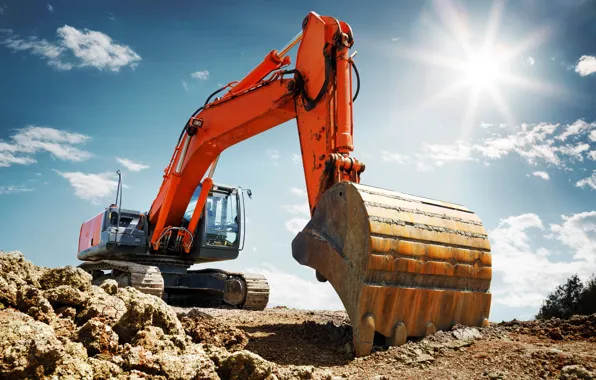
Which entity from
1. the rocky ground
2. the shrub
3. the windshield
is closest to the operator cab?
the windshield

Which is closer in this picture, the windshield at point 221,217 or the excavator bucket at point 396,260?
the excavator bucket at point 396,260

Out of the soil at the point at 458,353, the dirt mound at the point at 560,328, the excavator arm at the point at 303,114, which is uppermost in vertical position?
the excavator arm at the point at 303,114

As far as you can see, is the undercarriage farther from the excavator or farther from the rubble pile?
the rubble pile

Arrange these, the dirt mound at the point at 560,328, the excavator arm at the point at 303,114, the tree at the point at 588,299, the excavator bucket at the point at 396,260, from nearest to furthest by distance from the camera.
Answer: the excavator bucket at the point at 396,260 < the dirt mound at the point at 560,328 < the excavator arm at the point at 303,114 < the tree at the point at 588,299

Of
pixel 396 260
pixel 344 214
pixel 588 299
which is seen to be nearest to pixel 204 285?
pixel 344 214

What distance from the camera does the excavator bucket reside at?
433 centimetres

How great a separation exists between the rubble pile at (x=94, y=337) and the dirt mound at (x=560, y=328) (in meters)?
2.64

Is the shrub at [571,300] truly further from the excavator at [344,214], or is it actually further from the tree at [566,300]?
the excavator at [344,214]

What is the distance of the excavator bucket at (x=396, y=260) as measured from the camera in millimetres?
4328

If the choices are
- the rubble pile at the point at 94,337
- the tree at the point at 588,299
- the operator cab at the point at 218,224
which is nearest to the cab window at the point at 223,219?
the operator cab at the point at 218,224

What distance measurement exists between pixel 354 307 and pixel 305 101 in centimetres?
268

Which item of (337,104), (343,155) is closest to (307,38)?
(337,104)

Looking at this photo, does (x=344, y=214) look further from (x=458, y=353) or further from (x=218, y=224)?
(x=218, y=224)

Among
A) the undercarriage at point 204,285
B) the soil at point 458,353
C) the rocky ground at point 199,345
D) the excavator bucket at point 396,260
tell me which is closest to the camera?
the rocky ground at point 199,345
